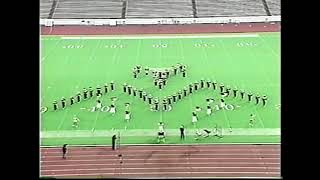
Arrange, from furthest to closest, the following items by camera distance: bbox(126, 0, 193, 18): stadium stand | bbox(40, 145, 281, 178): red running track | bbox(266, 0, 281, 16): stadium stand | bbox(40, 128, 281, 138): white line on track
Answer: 1. bbox(126, 0, 193, 18): stadium stand
2. bbox(266, 0, 281, 16): stadium stand
3. bbox(40, 128, 281, 138): white line on track
4. bbox(40, 145, 281, 178): red running track

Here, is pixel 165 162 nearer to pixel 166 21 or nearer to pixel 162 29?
pixel 162 29

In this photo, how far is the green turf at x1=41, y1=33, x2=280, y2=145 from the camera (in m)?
2.99

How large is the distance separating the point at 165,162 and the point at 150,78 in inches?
29.2

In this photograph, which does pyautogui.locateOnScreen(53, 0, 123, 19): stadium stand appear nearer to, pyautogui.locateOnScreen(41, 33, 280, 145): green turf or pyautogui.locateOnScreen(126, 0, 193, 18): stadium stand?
pyautogui.locateOnScreen(126, 0, 193, 18): stadium stand

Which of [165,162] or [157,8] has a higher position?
[157,8]

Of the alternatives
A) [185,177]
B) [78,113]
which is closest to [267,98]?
[185,177]

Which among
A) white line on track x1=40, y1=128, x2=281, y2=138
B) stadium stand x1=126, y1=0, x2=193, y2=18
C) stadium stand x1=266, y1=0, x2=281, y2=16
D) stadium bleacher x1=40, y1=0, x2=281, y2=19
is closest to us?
white line on track x1=40, y1=128, x2=281, y2=138

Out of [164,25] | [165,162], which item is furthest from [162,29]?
[165,162]

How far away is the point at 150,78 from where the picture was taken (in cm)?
333

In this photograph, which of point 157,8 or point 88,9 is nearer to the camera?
point 157,8

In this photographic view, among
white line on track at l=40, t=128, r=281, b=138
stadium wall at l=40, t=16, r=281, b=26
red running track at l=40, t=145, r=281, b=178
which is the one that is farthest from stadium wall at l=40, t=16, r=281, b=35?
red running track at l=40, t=145, r=281, b=178

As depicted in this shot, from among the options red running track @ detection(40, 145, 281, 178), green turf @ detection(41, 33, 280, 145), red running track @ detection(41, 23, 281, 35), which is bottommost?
red running track @ detection(40, 145, 281, 178)

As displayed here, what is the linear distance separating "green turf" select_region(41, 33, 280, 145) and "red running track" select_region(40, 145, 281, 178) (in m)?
0.07

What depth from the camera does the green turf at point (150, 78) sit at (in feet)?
9.80
